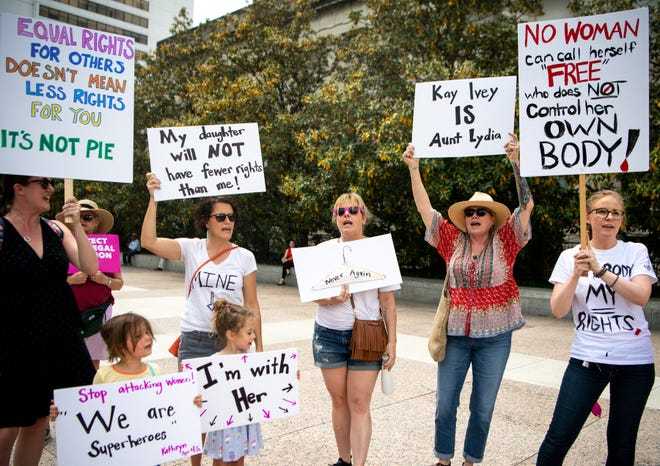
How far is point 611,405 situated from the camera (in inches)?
127

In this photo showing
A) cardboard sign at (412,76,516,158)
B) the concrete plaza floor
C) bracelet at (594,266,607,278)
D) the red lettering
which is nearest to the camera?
bracelet at (594,266,607,278)

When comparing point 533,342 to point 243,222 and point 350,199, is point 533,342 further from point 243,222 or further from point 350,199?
point 243,222

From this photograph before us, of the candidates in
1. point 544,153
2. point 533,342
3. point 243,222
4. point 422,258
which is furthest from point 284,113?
point 544,153

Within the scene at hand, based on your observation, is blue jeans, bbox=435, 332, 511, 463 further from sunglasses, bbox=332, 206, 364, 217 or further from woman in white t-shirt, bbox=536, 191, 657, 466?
sunglasses, bbox=332, 206, 364, 217

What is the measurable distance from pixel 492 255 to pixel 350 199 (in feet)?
3.27

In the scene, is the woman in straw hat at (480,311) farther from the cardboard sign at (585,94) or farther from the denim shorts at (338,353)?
the denim shorts at (338,353)

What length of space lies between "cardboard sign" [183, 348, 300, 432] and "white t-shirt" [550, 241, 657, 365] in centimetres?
167

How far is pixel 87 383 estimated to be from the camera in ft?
10.0

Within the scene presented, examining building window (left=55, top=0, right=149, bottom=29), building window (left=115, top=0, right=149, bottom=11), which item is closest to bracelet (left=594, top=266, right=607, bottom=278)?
building window (left=55, top=0, right=149, bottom=29)

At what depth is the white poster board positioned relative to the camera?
3764mm

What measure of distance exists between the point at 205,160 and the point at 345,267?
4.35ft

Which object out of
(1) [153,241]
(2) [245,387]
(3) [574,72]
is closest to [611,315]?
(3) [574,72]

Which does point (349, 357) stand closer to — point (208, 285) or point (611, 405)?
point (208, 285)

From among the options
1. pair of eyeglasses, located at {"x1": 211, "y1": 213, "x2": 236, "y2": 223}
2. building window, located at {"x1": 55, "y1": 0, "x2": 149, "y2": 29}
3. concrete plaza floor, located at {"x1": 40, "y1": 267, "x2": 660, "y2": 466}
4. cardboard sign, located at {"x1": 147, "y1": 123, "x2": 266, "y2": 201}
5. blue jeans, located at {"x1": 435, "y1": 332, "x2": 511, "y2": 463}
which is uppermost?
building window, located at {"x1": 55, "y1": 0, "x2": 149, "y2": 29}
